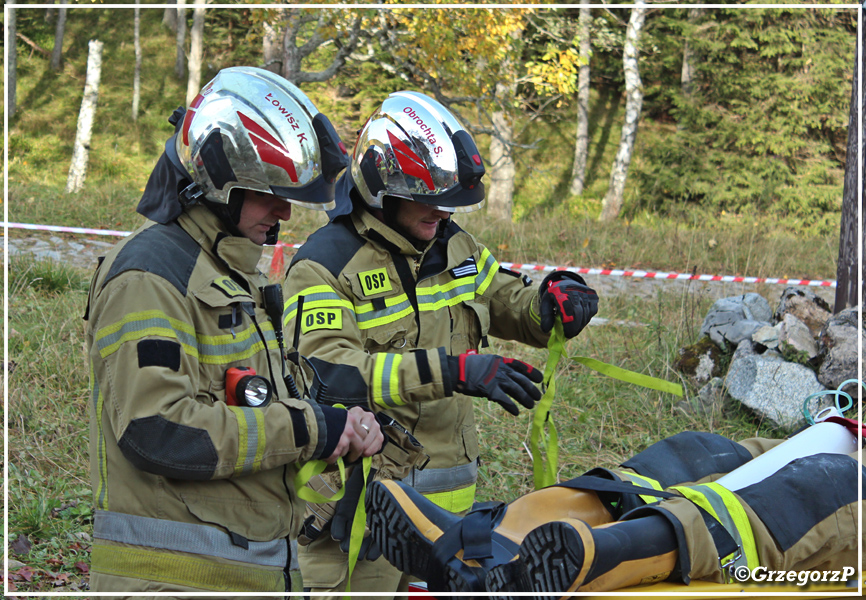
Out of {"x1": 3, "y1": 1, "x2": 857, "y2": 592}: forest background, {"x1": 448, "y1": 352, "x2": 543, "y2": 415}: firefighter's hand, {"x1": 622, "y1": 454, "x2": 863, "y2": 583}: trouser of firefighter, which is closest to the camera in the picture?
{"x1": 448, "y1": 352, "x2": 543, "y2": 415}: firefighter's hand

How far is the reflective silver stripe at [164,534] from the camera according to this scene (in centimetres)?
183

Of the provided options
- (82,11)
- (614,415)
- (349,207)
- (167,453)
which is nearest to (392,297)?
(349,207)

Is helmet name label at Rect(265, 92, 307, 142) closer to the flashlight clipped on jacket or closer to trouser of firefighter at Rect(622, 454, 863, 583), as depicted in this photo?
the flashlight clipped on jacket

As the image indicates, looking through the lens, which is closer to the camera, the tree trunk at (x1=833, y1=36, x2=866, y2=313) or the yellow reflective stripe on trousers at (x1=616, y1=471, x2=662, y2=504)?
the yellow reflective stripe on trousers at (x1=616, y1=471, x2=662, y2=504)

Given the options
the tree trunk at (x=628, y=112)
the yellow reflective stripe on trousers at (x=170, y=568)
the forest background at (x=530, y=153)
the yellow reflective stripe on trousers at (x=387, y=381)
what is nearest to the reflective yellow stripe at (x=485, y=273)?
the yellow reflective stripe on trousers at (x=387, y=381)

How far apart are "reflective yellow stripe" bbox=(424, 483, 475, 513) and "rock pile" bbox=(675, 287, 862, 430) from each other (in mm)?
2764

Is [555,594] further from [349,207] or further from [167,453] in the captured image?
[349,207]

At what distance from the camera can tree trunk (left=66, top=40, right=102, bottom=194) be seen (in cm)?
1351

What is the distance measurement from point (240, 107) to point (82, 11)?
79.3 feet

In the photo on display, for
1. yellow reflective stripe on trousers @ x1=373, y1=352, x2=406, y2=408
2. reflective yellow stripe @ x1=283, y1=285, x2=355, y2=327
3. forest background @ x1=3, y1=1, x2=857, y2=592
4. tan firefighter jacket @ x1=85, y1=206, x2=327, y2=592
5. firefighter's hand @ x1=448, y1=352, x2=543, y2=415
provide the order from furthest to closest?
1. forest background @ x1=3, y1=1, x2=857, y2=592
2. reflective yellow stripe @ x1=283, y1=285, x2=355, y2=327
3. yellow reflective stripe on trousers @ x1=373, y1=352, x2=406, y2=408
4. firefighter's hand @ x1=448, y1=352, x2=543, y2=415
5. tan firefighter jacket @ x1=85, y1=206, x2=327, y2=592

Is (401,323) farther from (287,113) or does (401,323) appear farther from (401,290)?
(287,113)

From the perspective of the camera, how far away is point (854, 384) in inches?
196
